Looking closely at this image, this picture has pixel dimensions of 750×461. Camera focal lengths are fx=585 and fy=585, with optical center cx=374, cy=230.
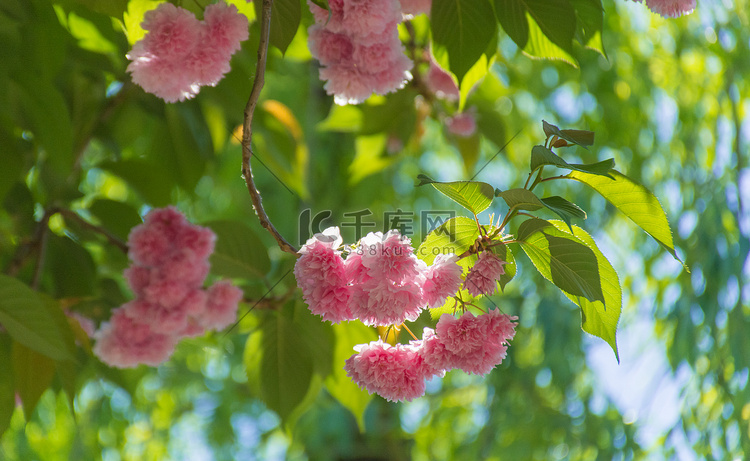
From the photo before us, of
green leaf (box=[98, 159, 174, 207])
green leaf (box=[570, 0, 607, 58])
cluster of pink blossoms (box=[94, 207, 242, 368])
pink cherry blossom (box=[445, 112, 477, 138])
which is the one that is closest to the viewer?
green leaf (box=[570, 0, 607, 58])

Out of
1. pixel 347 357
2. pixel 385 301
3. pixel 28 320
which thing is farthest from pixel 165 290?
pixel 385 301

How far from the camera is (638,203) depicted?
61 cm

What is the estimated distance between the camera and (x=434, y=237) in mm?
607

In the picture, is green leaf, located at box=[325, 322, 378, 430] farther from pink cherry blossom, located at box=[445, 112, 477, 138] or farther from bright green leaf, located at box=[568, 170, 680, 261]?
pink cherry blossom, located at box=[445, 112, 477, 138]

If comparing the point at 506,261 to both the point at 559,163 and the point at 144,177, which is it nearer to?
the point at 559,163

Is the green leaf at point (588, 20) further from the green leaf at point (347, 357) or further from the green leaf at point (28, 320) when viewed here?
the green leaf at point (28, 320)

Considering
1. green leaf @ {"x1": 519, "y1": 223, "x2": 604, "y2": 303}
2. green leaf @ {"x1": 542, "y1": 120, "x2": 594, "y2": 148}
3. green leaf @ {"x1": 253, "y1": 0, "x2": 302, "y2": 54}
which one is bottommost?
green leaf @ {"x1": 519, "y1": 223, "x2": 604, "y2": 303}

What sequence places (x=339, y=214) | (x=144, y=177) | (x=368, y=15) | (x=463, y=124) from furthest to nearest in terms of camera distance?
1. (x=339, y=214)
2. (x=463, y=124)
3. (x=144, y=177)
4. (x=368, y=15)

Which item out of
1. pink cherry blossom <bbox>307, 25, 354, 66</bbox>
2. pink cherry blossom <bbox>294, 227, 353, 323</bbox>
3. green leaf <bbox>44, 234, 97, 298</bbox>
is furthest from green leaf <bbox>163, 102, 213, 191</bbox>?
pink cherry blossom <bbox>294, 227, 353, 323</bbox>

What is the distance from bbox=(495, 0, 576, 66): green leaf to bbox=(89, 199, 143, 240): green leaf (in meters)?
0.88

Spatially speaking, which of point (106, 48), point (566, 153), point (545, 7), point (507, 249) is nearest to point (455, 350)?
point (507, 249)

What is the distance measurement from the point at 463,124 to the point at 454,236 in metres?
1.03

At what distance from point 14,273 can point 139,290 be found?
0.28m

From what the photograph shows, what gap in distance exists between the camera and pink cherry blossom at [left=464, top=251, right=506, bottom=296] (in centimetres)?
59
